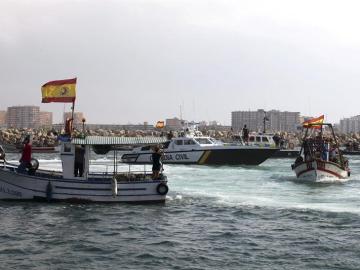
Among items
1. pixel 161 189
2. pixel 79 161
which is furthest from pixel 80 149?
pixel 161 189

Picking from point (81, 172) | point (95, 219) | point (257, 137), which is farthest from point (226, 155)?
point (95, 219)

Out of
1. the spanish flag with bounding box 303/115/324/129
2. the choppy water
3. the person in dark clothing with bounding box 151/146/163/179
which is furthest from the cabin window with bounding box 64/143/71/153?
the spanish flag with bounding box 303/115/324/129

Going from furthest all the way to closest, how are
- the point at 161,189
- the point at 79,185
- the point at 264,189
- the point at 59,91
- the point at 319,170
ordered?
the point at 319,170 < the point at 264,189 < the point at 59,91 < the point at 161,189 < the point at 79,185

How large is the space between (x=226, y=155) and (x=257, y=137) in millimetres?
8701

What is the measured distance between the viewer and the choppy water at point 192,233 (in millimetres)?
14375

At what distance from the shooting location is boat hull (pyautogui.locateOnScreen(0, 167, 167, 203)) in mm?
23062

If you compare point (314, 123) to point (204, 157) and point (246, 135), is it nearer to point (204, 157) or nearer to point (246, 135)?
point (204, 157)

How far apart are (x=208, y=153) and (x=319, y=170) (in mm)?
15224

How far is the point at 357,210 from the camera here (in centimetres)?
2198

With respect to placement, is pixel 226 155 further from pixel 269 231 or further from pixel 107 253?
pixel 107 253

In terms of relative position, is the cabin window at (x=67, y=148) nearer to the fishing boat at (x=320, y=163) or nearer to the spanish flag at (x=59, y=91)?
the spanish flag at (x=59, y=91)

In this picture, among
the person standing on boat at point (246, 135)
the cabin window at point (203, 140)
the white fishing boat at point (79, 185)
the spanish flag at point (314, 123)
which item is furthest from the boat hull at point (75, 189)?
the person standing on boat at point (246, 135)

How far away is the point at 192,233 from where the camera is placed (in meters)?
17.8

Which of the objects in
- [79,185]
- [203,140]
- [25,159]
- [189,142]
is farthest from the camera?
[203,140]
